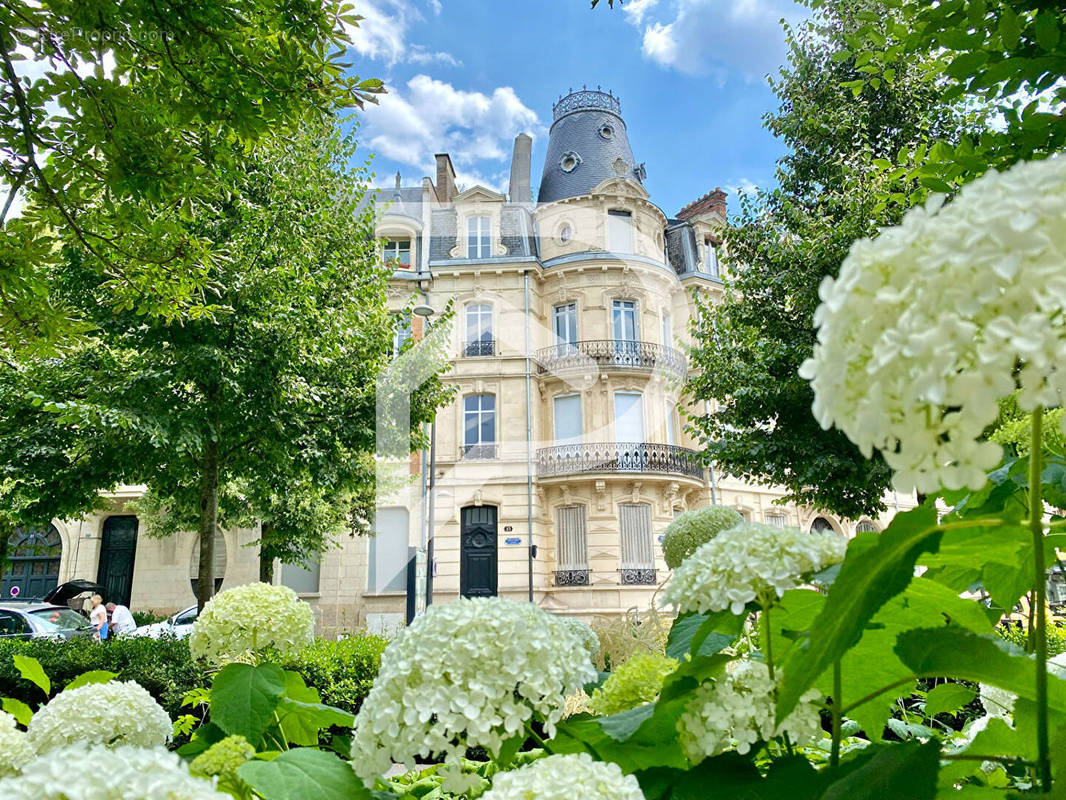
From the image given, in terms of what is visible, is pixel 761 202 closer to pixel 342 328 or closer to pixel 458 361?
pixel 342 328

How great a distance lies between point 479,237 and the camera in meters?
21.7

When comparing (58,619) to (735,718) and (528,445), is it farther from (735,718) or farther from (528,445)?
(735,718)

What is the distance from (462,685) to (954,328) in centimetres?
77

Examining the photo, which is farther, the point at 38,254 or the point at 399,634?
the point at 38,254

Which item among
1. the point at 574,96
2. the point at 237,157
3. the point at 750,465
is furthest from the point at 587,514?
the point at 237,157

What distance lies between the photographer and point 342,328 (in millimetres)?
10562

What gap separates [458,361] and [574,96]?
1108 centimetres

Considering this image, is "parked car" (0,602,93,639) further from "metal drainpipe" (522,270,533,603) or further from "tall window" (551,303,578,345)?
"tall window" (551,303,578,345)

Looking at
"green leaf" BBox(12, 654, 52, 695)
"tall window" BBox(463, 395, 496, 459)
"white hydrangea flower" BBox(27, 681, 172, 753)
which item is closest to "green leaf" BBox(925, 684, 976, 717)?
"white hydrangea flower" BBox(27, 681, 172, 753)

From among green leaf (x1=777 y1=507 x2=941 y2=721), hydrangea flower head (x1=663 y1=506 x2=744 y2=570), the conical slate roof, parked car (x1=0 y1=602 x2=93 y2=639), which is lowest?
parked car (x1=0 y1=602 x2=93 y2=639)

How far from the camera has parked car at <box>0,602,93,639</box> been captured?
12641 mm

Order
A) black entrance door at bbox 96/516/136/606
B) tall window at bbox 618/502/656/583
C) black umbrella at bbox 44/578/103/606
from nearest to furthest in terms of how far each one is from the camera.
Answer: black umbrella at bbox 44/578/103/606, tall window at bbox 618/502/656/583, black entrance door at bbox 96/516/136/606

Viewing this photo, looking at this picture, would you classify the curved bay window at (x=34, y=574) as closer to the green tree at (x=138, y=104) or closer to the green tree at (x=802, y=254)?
the green tree at (x=802, y=254)

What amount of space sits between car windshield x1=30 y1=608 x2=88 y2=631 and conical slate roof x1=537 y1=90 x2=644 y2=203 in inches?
701
